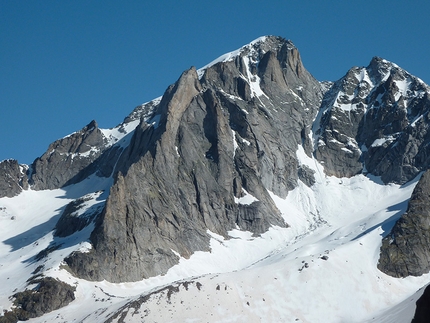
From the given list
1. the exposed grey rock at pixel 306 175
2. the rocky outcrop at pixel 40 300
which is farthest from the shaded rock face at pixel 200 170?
the rocky outcrop at pixel 40 300

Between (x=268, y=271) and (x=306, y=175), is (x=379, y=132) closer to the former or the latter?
(x=306, y=175)

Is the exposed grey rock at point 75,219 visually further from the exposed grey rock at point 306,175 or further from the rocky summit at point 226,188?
the exposed grey rock at point 306,175

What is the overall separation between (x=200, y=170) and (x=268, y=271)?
161ft

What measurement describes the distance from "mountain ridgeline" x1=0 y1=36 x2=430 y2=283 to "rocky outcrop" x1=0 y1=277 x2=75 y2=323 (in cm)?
742

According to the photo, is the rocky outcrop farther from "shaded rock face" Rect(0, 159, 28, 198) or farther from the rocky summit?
"shaded rock face" Rect(0, 159, 28, 198)

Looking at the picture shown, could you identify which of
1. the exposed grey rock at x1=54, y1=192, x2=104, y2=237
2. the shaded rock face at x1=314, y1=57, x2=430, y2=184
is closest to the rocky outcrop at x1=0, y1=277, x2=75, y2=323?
the exposed grey rock at x1=54, y1=192, x2=104, y2=237

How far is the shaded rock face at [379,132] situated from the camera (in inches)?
6634

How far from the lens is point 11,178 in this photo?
17650cm

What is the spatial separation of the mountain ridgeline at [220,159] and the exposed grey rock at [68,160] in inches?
11.9

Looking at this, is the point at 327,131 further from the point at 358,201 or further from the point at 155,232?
the point at 155,232

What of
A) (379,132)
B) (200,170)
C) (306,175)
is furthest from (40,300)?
(379,132)

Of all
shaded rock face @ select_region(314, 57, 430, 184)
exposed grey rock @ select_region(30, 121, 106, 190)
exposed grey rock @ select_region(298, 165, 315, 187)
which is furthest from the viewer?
exposed grey rock @ select_region(30, 121, 106, 190)

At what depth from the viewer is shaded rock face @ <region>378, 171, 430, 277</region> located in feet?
367

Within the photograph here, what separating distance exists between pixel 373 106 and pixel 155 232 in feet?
296
